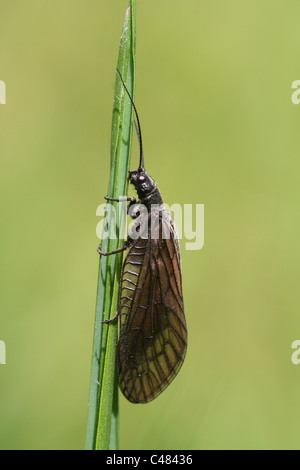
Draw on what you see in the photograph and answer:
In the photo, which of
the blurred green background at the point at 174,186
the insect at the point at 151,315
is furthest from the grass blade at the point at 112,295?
the blurred green background at the point at 174,186

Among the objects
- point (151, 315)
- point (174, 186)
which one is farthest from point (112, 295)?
point (174, 186)

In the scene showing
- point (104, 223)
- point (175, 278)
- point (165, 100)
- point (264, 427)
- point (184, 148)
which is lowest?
point (264, 427)

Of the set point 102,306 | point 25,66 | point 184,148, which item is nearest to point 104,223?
point 102,306

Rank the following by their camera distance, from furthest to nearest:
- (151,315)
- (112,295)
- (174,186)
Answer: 1. (174,186)
2. (151,315)
3. (112,295)

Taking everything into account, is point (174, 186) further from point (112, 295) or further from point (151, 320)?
point (112, 295)

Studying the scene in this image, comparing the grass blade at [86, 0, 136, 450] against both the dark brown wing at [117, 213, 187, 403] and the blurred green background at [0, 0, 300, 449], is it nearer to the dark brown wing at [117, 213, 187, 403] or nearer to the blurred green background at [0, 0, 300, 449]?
the dark brown wing at [117, 213, 187, 403]

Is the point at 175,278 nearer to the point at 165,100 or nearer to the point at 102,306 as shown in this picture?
the point at 102,306
